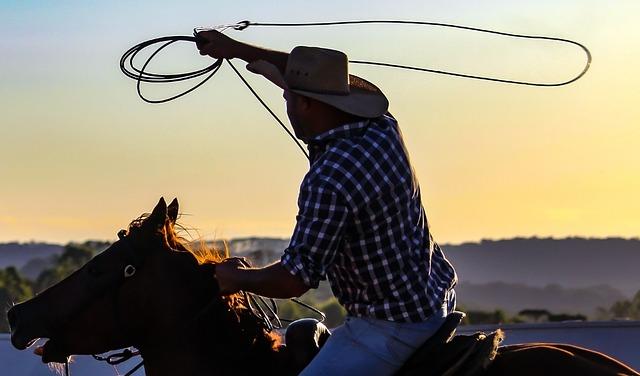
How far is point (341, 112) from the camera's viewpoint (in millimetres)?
7234

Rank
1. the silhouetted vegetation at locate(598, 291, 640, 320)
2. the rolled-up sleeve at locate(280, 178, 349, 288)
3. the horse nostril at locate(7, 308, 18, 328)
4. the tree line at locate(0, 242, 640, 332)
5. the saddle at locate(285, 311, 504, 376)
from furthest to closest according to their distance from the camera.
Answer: the silhouetted vegetation at locate(598, 291, 640, 320)
the tree line at locate(0, 242, 640, 332)
the horse nostril at locate(7, 308, 18, 328)
the saddle at locate(285, 311, 504, 376)
the rolled-up sleeve at locate(280, 178, 349, 288)

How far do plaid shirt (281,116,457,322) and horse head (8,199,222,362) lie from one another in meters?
0.94

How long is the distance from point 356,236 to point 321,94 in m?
0.75

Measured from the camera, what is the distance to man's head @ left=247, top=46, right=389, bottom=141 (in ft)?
23.7

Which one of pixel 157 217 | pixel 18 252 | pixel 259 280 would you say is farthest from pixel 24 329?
pixel 18 252

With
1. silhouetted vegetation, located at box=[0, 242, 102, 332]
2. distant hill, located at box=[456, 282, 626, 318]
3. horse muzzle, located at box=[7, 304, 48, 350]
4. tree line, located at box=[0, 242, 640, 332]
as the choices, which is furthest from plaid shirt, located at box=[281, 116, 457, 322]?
distant hill, located at box=[456, 282, 626, 318]

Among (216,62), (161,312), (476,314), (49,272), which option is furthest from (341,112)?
(49,272)

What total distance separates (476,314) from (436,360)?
2664 cm

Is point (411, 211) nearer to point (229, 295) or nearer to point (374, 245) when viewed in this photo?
point (374, 245)

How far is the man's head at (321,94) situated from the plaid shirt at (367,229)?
97mm

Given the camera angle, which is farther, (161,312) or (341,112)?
(161,312)

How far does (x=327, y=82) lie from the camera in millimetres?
7266

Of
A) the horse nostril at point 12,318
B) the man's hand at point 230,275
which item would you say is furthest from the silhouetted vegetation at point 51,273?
the man's hand at point 230,275

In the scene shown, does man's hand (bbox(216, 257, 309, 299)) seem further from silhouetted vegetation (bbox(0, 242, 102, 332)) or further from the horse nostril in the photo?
silhouetted vegetation (bbox(0, 242, 102, 332))
